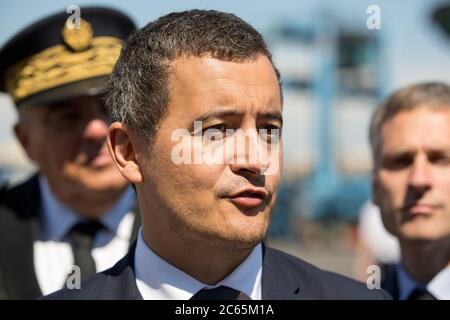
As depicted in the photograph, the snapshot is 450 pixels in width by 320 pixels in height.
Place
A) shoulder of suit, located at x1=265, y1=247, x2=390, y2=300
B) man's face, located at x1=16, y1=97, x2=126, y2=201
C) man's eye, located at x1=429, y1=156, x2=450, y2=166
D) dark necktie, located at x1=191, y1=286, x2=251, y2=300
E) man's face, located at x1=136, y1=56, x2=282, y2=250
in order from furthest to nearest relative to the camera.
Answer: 1. man's face, located at x1=16, y1=97, x2=126, y2=201
2. man's eye, located at x1=429, y1=156, x2=450, y2=166
3. shoulder of suit, located at x1=265, y1=247, x2=390, y2=300
4. dark necktie, located at x1=191, y1=286, x2=251, y2=300
5. man's face, located at x1=136, y1=56, x2=282, y2=250

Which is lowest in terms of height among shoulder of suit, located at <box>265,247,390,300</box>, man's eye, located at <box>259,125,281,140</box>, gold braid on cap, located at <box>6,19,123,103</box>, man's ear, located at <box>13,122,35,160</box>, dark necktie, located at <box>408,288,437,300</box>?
dark necktie, located at <box>408,288,437,300</box>

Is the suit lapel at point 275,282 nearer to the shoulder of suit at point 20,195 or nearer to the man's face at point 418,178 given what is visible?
the man's face at point 418,178

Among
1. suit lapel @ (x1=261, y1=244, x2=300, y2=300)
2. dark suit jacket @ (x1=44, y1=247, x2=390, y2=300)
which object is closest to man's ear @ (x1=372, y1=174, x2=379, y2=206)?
dark suit jacket @ (x1=44, y1=247, x2=390, y2=300)

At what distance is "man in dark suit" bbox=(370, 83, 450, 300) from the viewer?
7.59 ft

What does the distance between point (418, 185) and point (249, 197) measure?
848 millimetres

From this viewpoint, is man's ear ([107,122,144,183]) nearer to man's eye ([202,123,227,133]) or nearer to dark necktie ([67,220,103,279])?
man's eye ([202,123,227,133])

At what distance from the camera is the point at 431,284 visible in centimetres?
235

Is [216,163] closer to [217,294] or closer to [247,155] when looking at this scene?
[247,155]

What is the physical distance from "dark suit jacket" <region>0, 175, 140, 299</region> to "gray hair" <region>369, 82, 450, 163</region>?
87 centimetres

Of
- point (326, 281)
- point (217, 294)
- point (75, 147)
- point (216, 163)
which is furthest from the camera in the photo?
point (75, 147)

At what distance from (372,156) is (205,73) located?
3.59ft

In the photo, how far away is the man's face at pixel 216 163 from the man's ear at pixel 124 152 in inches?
3.9

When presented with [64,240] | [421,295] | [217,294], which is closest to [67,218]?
[64,240]

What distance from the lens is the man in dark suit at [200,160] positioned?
5.38 feet
